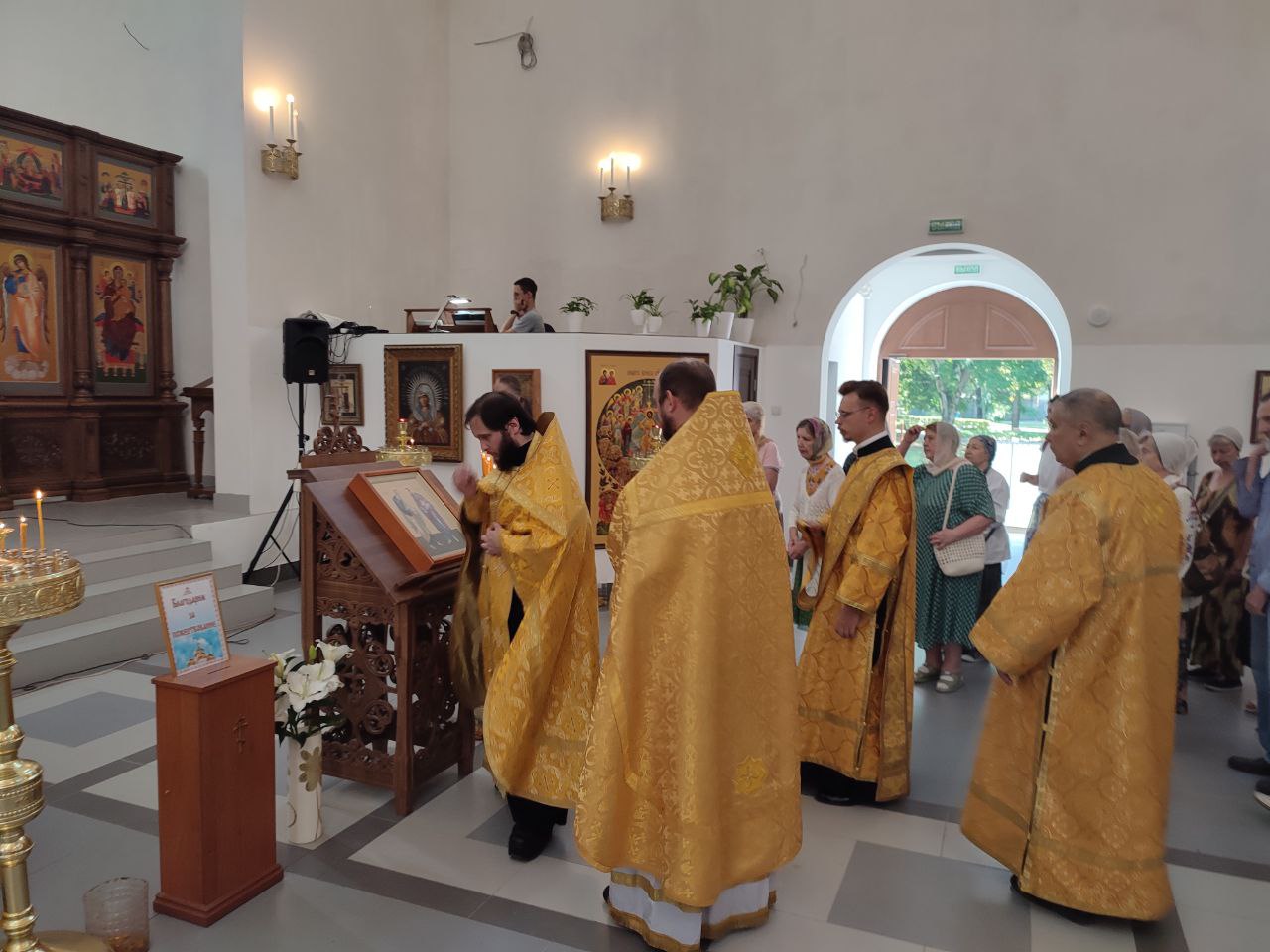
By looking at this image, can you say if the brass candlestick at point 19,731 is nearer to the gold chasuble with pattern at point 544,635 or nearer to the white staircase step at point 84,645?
the gold chasuble with pattern at point 544,635

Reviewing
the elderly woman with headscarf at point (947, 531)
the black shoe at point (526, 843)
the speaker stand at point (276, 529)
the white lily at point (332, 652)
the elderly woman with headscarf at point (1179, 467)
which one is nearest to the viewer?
the black shoe at point (526, 843)

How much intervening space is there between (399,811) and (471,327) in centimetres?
527

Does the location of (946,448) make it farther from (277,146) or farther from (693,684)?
(277,146)

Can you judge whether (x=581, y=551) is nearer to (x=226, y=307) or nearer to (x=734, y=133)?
(x=226, y=307)

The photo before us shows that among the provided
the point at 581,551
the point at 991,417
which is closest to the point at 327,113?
the point at 581,551

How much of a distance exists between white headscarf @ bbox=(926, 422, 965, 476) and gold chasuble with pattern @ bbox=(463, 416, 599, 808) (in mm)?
2769

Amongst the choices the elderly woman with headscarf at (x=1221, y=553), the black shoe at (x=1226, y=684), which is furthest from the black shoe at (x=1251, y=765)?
the black shoe at (x=1226, y=684)

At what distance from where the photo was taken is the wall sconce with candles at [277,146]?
25.6 feet

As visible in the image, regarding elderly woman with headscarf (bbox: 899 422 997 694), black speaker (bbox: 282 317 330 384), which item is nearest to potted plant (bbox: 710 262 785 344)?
elderly woman with headscarf (bbox: 899 422 997 694)

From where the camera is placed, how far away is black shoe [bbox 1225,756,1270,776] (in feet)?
14.1

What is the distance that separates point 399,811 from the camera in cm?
367

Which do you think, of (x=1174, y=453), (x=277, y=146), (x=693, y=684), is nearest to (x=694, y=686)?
(x=693, y=684)

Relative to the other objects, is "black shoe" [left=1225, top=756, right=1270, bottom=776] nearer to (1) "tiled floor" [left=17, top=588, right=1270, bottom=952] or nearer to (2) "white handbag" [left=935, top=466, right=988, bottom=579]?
(1) "tiled floor" [left=17, top=588, right=1270, bottom=952]

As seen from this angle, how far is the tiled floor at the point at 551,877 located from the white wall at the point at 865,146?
202 inches
